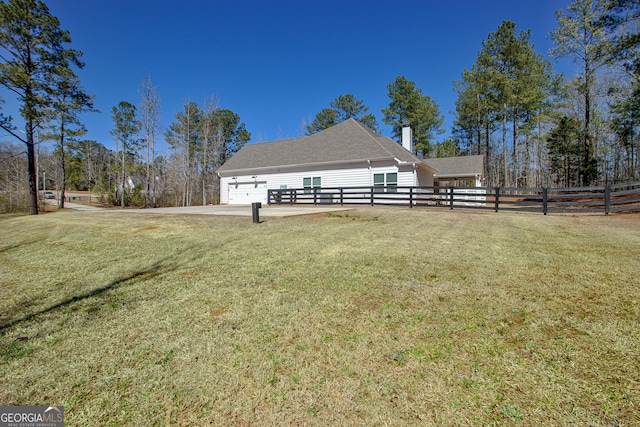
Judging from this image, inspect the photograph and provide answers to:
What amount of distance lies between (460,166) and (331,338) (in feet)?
78.7

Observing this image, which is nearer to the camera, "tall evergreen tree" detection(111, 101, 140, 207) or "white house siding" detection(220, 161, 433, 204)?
"white house siding" detection(220, 161, 433, 204)

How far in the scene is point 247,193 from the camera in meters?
22.7

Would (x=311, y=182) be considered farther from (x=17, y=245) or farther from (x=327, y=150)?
(x=17, y=245)

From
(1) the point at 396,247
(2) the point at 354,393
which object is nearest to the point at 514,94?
(1) the point at 396,247

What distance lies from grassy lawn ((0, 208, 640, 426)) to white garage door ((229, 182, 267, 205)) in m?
16.9

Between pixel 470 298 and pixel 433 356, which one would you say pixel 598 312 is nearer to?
pixel 470 298

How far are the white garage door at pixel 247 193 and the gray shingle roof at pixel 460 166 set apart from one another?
13.0 metres

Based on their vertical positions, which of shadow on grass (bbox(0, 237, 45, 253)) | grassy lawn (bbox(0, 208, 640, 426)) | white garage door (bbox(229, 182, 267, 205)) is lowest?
grassy lawn (bbox(0, 208, 640, 426))

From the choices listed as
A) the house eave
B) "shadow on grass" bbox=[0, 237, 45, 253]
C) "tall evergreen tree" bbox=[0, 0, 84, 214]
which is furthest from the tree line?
"shadow on grass" bbox=[0, 237, 45, 253]

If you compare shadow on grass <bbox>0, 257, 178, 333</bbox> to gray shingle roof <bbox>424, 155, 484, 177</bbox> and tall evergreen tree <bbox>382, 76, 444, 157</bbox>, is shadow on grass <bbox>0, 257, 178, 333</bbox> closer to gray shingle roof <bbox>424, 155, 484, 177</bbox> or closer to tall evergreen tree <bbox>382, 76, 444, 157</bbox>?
gray shingle roof <bbox>424, 155, 484, 177</bbox>

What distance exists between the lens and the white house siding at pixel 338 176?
53.4ft

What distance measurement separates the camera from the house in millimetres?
16766

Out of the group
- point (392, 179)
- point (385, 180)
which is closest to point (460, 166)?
point (392, 179)

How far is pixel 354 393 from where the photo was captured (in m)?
1.92
